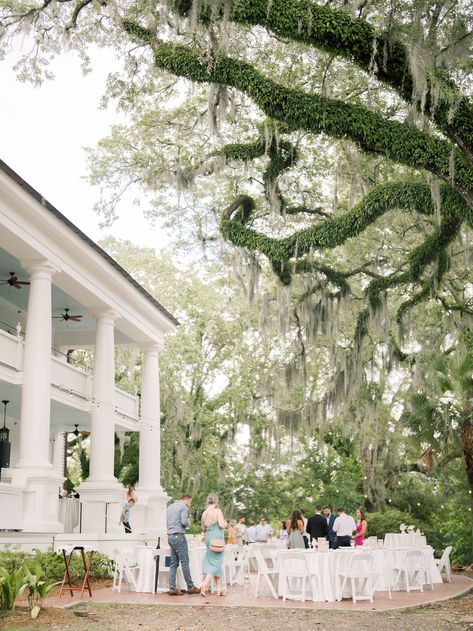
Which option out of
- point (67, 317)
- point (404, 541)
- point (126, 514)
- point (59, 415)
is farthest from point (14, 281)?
point (404, 541)

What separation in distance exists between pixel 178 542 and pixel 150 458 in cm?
1157

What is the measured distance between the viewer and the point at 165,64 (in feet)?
42.3

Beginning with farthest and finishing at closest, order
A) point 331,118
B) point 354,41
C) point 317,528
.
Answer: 1. point 317,528
2. point 331,118
3. point 354,41

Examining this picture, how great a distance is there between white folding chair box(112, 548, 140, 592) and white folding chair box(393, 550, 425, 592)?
14.6 feet

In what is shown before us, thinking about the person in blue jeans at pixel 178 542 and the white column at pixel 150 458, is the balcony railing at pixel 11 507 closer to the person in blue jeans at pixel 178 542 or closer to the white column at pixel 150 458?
the person in blue jeans at pixel 178 542

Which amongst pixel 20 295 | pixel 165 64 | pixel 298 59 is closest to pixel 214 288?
pixel 20 295

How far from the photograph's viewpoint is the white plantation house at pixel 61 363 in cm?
1630

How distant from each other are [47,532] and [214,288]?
1908cm

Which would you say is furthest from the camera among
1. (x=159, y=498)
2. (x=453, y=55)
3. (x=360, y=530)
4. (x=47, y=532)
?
(x=159, y=498)

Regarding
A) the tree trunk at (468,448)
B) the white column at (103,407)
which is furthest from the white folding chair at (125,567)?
the tree trunk at (468,448)

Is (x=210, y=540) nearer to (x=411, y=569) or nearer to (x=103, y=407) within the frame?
(x=411, y=569)

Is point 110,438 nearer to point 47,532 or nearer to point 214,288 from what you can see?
point 47,532

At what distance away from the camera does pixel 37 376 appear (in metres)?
17.2

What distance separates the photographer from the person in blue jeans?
44.0ft
